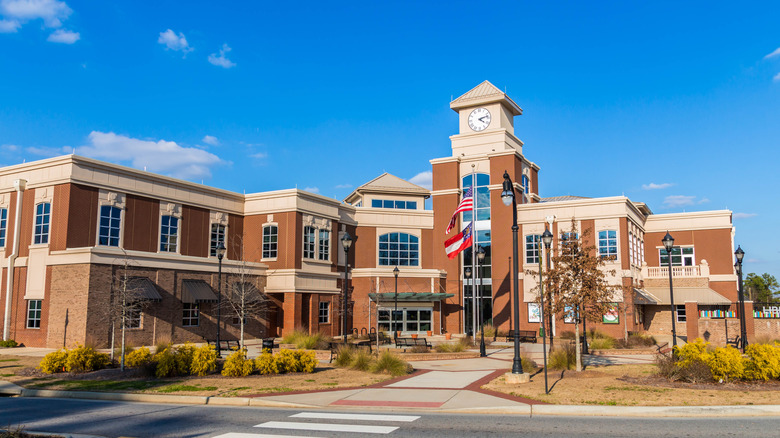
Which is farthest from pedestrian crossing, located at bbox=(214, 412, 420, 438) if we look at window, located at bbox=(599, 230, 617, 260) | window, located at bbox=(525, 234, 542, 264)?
window, located at bbox=(525, 234, 542, 264)

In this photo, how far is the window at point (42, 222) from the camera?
29.4 meters

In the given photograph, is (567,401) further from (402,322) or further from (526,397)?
(402,322)

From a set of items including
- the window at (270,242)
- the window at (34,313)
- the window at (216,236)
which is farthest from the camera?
the window at (270,242)

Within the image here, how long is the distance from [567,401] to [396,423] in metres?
4.42

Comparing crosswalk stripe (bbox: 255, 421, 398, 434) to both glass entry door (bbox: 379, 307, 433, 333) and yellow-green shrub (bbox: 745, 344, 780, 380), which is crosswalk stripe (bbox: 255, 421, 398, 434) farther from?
glass entry door (bbox: 379, 307, 433, 333)

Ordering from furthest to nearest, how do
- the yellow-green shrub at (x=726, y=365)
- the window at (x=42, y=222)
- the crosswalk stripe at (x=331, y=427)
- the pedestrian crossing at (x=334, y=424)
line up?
the window at (x=42, y=222)
the yellow-green shrub at (x=726, y=365)
the crosswalk stripe at (x=331, y=427)
the pedestrian crossing at (x=334, y=424)

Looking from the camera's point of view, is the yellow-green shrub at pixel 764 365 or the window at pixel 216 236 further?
the window at pixel 216 236

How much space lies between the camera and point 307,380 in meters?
17.4

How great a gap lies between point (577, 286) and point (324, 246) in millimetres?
21816

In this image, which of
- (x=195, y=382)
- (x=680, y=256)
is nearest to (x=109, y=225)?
(x=195, y=382)

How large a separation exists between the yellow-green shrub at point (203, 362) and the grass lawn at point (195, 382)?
0.96 feet

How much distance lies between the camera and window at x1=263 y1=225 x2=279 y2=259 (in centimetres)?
3691

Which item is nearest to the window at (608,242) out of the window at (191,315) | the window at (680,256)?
the window at (680,256)

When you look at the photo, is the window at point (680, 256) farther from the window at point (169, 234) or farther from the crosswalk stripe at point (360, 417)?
the crosswalk stripe at point (360, 417)
